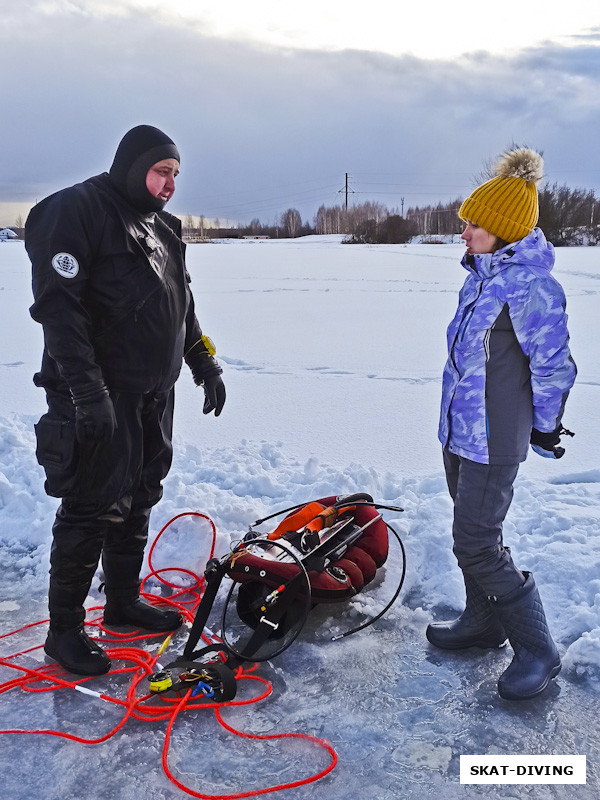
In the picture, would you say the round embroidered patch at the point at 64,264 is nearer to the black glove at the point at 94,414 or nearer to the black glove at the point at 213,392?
the black glove at the point at 94,414

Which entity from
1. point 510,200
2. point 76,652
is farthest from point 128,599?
point 510,200

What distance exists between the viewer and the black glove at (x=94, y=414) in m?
2.17

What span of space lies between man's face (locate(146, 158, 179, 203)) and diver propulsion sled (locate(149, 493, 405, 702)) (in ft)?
4.32

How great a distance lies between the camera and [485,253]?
2.23 m

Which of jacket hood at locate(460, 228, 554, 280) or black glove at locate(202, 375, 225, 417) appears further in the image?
black glove at locate(202, 375, 225, 417)

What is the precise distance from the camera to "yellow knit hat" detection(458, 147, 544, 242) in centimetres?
217

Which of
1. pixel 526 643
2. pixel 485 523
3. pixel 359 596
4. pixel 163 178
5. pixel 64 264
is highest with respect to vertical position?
pixel 163 178

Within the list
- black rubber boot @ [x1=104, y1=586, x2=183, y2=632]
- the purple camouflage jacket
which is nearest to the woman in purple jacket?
the purple camouflage jacket

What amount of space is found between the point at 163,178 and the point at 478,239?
3.65ft

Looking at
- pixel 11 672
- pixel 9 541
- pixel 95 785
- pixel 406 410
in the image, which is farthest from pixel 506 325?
pixel 406 410

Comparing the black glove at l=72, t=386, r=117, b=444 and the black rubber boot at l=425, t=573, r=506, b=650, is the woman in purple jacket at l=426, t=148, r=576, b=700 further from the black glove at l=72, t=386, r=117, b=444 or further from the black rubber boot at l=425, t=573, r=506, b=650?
the black glove at l=72, t=386, r=117, b=444

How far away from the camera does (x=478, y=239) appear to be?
2.22 metres

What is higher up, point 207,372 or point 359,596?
point 207,372

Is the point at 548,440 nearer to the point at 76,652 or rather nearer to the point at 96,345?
the point at 96,345
